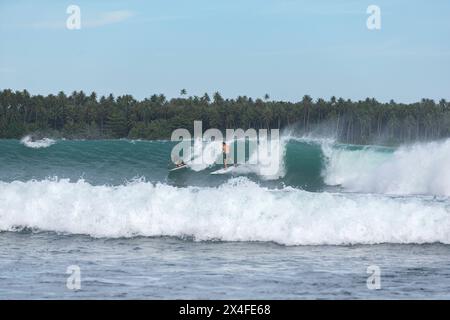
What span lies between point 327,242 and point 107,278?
5815 mm

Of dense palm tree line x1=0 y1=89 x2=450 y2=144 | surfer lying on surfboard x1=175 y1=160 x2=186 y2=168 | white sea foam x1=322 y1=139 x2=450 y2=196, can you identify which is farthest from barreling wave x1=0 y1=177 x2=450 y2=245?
dense palm tree line x1=0 y1=89 x2=450 y2=144

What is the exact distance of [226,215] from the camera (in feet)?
63.0

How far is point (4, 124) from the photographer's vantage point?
474ft

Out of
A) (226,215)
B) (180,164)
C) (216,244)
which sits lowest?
(180,164)

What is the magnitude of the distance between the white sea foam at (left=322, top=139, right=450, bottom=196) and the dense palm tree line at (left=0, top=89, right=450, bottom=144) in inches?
3643

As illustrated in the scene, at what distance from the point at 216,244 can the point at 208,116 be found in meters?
130

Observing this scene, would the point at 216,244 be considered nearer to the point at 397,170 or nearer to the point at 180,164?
the point at 397,170

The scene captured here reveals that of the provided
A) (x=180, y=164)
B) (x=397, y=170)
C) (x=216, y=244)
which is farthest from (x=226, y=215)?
(x=180, y=164)

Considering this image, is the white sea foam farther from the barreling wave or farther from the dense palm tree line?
the dense palm tree line

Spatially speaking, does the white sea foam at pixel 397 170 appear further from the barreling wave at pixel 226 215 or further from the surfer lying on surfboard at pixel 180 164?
the barreling wave at pixel 226 215

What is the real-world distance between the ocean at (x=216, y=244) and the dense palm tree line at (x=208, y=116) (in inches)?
4417

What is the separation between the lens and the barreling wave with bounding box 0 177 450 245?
18.4 metres

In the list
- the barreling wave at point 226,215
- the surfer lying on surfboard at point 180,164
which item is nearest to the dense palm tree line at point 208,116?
the surfer lying on surfboard at point 180,164
